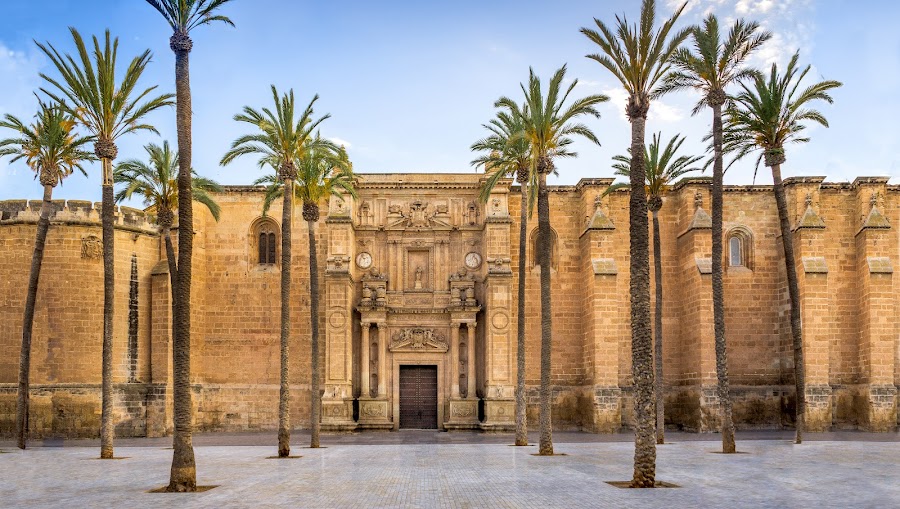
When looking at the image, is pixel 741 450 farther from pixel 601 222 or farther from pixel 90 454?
pixel 90 454

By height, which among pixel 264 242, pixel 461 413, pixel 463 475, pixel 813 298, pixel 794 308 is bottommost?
pixel 461 413

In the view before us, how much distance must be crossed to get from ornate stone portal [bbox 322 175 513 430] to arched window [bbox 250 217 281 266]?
9.14ft

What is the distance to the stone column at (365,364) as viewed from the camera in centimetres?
3428

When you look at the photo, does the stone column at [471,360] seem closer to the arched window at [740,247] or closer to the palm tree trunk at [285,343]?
the arched window at [740,247]

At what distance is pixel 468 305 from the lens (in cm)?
3491

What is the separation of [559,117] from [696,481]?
12.4 metres

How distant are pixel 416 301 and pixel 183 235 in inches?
793

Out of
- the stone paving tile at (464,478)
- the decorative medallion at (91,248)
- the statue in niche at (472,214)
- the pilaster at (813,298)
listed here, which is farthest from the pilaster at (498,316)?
the decorative medallion at (91,248)

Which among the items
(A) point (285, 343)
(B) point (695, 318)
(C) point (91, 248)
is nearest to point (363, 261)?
(C) point (91, 248)

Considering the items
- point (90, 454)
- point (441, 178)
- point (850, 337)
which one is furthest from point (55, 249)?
point (850, 337)

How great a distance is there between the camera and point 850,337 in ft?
113

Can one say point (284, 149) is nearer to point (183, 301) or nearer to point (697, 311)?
point (183, 301)

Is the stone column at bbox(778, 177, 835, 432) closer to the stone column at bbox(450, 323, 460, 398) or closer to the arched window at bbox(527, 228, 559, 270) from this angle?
the arched window at bbox(527, 228, 559, 270)

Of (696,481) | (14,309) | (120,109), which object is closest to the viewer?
(696,481)
